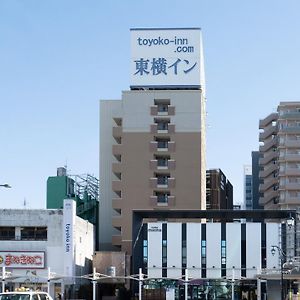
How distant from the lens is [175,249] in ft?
242

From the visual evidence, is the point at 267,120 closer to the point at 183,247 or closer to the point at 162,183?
the point at 162,183

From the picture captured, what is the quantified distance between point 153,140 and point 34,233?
907 inches

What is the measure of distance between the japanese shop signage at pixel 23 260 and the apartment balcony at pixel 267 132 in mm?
60393

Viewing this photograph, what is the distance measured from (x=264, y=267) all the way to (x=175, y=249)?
8.51 m

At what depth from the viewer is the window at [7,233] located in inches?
2707

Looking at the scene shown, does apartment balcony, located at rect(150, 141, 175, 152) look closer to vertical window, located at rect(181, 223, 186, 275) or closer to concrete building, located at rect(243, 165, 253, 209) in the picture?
vertical window, located at rect(181, 223, 186, 275)

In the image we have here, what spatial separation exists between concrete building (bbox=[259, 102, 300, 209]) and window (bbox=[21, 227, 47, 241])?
5044cm

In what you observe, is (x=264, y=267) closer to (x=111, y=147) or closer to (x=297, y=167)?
(x=111, y=147)

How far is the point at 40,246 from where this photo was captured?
6762cm

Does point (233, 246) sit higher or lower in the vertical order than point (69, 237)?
lower

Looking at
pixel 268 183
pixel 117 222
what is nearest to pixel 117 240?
pixel 117 222

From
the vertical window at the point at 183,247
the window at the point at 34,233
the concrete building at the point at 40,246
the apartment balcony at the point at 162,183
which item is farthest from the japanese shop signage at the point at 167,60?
the window at the point at 34,233

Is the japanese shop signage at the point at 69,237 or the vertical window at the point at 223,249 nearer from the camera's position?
the japanese shop signage at the point at 69,237

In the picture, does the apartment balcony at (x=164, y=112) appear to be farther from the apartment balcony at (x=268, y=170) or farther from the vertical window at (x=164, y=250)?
the apartment balcony at (x=268, y=170)
